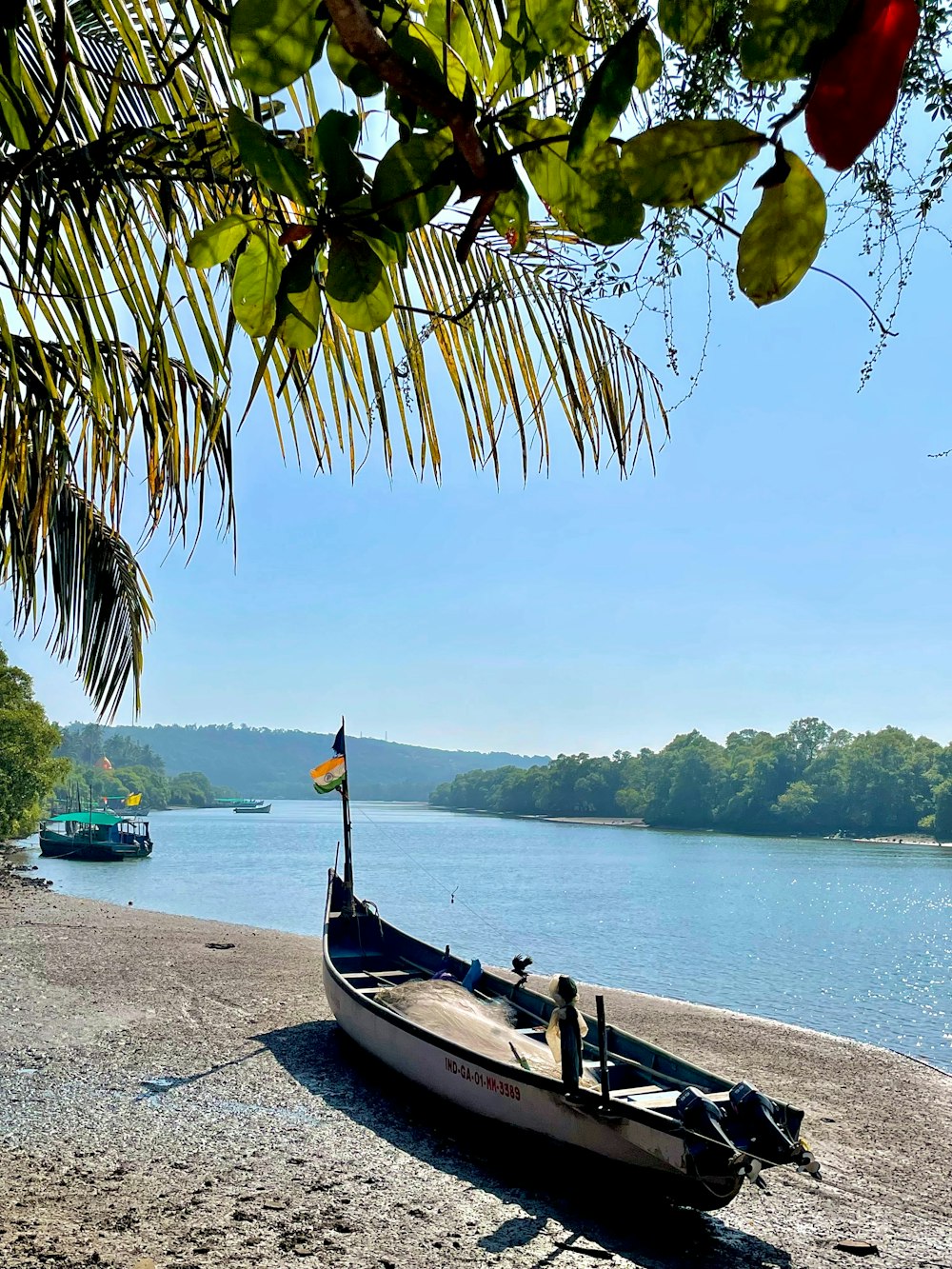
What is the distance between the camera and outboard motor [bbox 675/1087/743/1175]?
23.8 feet

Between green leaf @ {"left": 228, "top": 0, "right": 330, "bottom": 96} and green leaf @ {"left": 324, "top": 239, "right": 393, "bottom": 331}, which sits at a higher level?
green leaf @ {"left": 228, "top": 0, "right": 330, "bottom": 96}

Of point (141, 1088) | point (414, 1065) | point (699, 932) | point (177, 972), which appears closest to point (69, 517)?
point (414, 1065)

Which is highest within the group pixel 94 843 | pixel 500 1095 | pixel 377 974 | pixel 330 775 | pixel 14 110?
pixel 14 110

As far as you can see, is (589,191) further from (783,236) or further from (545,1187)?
(545,1187)

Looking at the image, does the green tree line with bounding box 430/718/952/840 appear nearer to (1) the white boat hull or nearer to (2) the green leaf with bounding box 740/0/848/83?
(1) the white boat hull

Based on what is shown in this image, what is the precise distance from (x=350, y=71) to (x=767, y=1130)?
8359 mm

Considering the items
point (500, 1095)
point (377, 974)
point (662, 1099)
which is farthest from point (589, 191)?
point (377, 974)

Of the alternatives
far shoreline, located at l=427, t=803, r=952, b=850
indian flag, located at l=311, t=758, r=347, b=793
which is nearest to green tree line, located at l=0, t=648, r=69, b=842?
indian flag, located at l=311, t=758, r=347, b=793

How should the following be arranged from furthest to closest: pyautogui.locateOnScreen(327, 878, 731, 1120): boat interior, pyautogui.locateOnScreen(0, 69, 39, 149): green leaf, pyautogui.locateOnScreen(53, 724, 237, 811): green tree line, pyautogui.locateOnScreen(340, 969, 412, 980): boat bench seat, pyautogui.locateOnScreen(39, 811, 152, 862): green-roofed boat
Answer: pyautogui.locateOnScreen(53, 724, 237, 811): green tree line, pyautogui.locateOnScreen(39, 811, 152, 862): green-roofed boat, pyautogui.locateOnScreen(340, 969, 412, 980): boat bench seat, pyautogui.locateOnScreen(327, 878, 731, 1120): boat interior, pyautogui.locateOnScreen(0, 69, 39, 149): green leaf

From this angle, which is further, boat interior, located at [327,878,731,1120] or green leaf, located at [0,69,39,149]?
boat interior, located at [327,878,731,1120]

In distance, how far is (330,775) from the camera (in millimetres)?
16688

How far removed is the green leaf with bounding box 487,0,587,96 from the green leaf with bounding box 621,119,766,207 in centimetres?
12

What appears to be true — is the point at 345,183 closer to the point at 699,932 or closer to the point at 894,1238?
the point at 894,1238

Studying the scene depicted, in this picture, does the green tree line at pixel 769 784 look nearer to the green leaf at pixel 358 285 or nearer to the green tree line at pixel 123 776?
the green tree line at pixel 123 776
